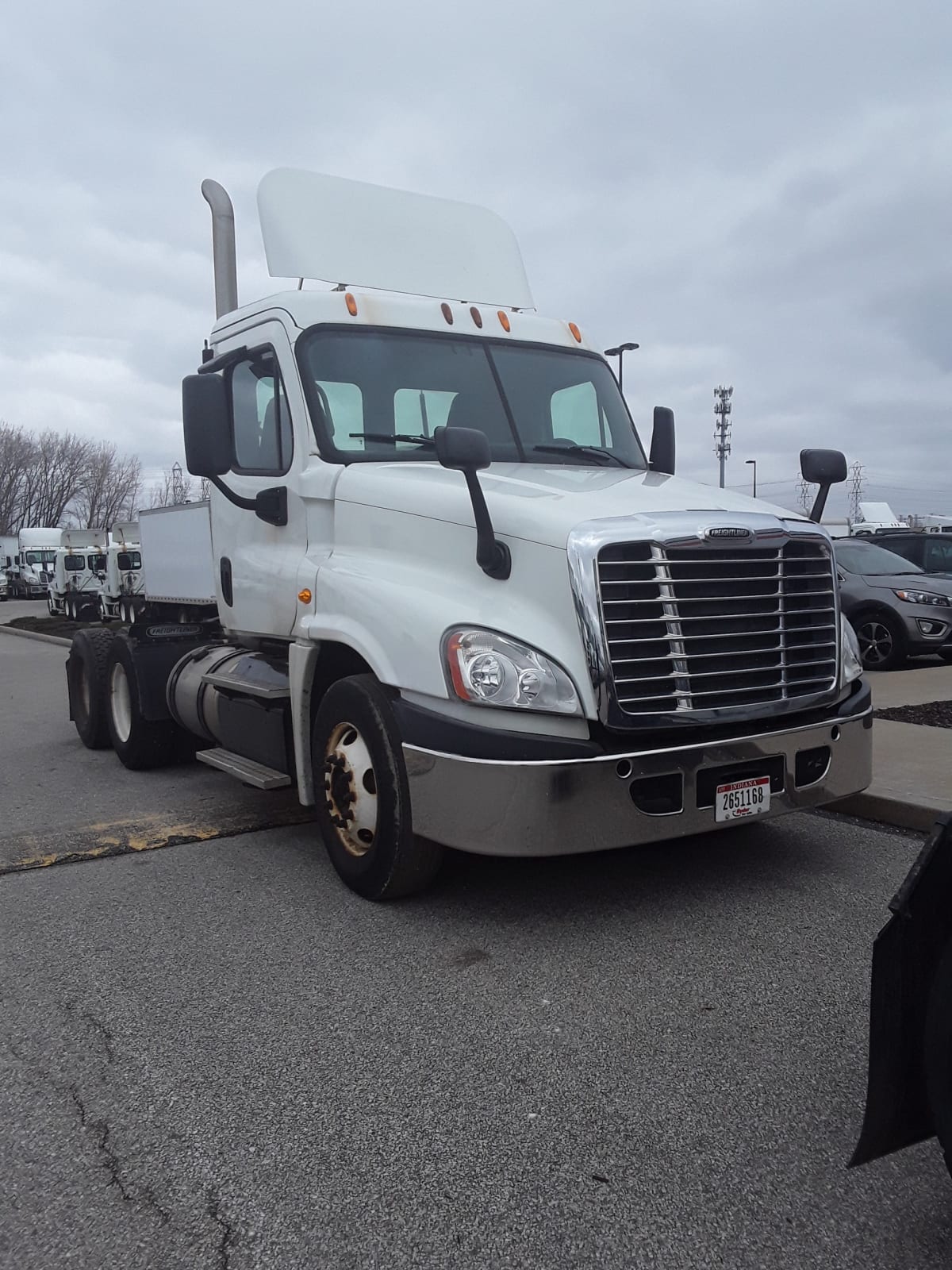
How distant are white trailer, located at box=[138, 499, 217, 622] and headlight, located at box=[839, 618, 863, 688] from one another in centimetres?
378

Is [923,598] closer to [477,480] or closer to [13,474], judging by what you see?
[477,480]

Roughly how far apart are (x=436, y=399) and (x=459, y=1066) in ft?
11.0

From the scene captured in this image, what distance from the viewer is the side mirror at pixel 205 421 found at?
540 centimetres

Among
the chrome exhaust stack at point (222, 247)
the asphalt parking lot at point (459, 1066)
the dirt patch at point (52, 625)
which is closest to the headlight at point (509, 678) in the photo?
the asphalt parking lot at point (459, 1066)

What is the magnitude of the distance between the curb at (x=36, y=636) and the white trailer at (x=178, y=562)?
1232 cm

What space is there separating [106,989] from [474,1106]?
5.22 feet

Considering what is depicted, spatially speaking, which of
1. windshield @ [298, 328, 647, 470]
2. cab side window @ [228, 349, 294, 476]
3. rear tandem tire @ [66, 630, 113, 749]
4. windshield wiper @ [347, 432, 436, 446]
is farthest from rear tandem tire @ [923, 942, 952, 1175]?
rear tandem tire @ [66, 630, 113, 749]

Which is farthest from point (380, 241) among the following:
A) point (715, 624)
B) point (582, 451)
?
point (715, 624)

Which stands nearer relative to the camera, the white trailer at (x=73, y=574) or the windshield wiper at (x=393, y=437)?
the windshield wiper at (x=393, y=437)

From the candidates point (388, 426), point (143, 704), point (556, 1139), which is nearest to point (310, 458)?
point (388, 426)

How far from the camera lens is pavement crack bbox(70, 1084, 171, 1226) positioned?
2.55 metres

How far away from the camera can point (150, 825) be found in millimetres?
6227

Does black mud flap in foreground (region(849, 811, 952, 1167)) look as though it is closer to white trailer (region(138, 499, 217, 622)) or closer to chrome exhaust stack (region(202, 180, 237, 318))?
white trailer (region(138, 499, 217, 622))

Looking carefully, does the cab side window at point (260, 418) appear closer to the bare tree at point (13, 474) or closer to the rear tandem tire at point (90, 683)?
the rear tandem tire at point (90, 683)
